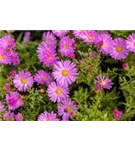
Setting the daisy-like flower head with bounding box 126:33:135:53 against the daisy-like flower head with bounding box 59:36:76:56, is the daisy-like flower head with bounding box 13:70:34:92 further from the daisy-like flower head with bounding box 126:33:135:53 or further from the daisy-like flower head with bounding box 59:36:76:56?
the daisy-like flower head with bounding box 126:33:135:53

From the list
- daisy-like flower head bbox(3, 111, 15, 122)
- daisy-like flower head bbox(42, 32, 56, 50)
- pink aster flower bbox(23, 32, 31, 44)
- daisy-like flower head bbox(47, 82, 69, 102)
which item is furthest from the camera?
pink aster flower bbox(23, 32, 31, 44)

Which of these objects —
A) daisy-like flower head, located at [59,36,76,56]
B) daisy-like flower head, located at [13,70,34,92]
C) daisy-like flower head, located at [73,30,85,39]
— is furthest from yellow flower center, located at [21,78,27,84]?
daisy-like flower head, located at [73,30,85,39]

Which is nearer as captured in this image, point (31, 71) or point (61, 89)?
point (61, 89)

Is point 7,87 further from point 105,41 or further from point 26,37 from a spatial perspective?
point 105,41
